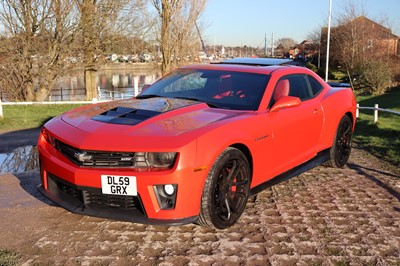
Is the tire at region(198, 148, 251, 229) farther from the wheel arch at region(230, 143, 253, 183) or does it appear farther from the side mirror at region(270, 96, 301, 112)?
the side mirror at region(270, 96, 301, 112)

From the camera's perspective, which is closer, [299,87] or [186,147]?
[186,147]

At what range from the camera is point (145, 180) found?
3217 mm

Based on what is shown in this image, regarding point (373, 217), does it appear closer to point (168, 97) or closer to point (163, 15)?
point (168, 97)

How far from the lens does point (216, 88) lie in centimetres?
467

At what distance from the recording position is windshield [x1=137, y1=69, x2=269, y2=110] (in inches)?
173

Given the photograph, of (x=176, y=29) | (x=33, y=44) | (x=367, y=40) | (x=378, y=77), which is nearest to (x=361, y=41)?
(x=367, y=40)

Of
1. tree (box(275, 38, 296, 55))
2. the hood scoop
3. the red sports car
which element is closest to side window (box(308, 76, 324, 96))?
the red sports car

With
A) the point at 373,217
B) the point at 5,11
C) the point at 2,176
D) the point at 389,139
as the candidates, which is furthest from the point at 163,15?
the point at 373,217

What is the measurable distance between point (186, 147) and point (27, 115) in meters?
10.4

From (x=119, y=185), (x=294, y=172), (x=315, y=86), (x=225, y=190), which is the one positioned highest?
(x=315, y=86)

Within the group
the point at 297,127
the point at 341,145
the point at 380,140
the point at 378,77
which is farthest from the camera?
the point at 378,77

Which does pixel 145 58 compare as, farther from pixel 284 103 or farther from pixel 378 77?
pixel 284 103

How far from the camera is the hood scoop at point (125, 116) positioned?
3658 mm

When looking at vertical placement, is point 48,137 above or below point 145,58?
below
